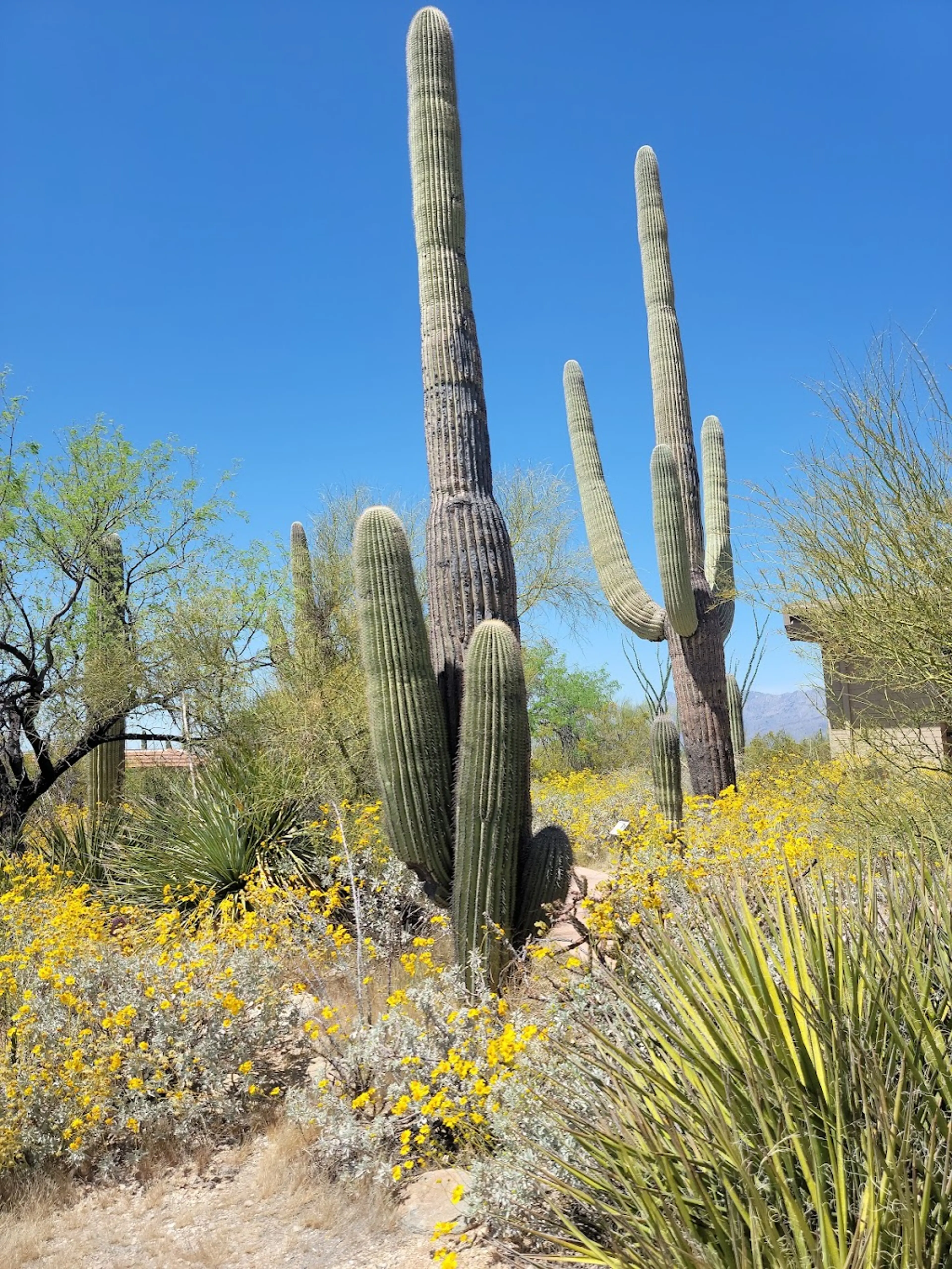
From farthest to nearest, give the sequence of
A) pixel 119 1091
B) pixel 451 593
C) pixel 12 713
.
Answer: pixel 12 713 → pixel 451 593 → pixel 119 1091

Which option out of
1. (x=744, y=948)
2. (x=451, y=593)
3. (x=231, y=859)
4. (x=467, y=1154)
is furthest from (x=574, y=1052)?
(x=231, y=859)

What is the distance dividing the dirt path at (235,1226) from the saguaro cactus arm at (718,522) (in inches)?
314

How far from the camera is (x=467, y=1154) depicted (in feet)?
11.9

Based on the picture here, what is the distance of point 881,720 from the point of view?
848 cm

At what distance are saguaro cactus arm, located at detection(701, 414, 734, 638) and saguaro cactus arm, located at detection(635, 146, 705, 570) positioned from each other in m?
0.58

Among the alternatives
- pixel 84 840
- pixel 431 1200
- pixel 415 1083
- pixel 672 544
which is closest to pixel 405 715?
pixel 415 1083

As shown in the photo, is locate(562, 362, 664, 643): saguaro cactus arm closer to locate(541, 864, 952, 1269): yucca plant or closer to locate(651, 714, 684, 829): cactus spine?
locate(651, 714, 684, 829): cactus spine

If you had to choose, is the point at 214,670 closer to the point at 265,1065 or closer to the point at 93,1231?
the point at 265,1065

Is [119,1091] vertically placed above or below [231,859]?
below

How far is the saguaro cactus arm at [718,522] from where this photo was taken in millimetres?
10758

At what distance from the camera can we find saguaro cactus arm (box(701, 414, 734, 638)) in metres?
10.8

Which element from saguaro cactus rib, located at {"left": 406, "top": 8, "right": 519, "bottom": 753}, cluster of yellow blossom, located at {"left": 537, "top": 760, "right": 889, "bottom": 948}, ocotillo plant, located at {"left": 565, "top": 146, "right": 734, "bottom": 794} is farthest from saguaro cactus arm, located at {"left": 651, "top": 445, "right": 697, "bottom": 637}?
saguaro cactus rib, located at {"left": 406, "top": 8, "right": 519, "bottom": 753}

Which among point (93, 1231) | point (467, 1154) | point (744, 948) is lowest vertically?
point (93, 1231)

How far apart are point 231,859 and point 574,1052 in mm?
5532
